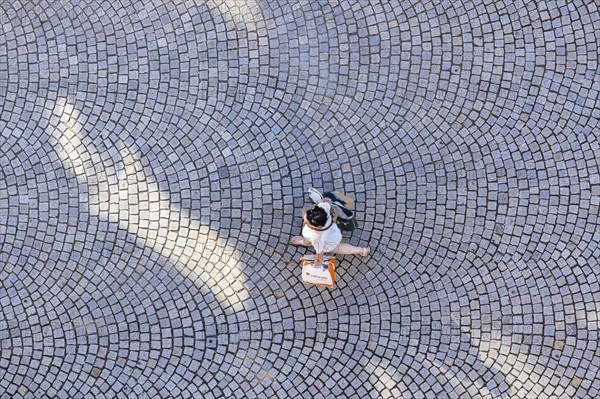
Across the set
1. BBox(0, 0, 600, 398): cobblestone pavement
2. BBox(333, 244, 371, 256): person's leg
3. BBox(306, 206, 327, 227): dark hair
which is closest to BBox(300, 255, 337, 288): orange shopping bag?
BBox(333, 244, 371, 256): person's leg

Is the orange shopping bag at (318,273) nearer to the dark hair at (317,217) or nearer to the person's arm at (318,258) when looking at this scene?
the person's arm at (318,258)

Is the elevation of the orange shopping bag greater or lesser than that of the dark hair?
lesser

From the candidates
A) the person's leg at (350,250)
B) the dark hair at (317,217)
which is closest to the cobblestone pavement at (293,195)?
the person's leg at (350,250)

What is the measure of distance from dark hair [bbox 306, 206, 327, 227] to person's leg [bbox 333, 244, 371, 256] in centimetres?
68

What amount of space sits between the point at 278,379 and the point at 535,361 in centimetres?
296

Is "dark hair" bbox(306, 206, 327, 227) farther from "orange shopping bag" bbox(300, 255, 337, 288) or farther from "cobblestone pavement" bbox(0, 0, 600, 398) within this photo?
"cobblestone pavement" bbox(0, 0, 600, 398)

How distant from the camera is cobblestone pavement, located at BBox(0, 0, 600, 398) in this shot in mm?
8422

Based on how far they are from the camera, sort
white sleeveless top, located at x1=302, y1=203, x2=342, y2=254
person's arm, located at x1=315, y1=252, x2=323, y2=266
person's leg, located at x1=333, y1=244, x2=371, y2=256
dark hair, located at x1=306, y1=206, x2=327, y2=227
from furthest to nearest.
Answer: person's leg, located at x1=333, y1=244, x2=371, y2=256
person's arm, located at x1=315, y1=252, x2=323, y2=266
white sleeveless top, located at x1=302, y1=203, x2=342, y2=254
dark hair, located at x1=306, y1=206, x2=327, y2=227

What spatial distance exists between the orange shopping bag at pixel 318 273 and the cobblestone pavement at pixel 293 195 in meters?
0.34

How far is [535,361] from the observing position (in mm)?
8406

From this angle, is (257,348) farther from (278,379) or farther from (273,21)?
(273,21)

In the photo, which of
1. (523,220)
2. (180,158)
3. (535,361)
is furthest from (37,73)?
(535,361)

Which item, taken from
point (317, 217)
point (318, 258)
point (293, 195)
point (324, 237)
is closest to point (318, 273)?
point (318, 258)

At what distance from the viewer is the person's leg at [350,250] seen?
8383mm
